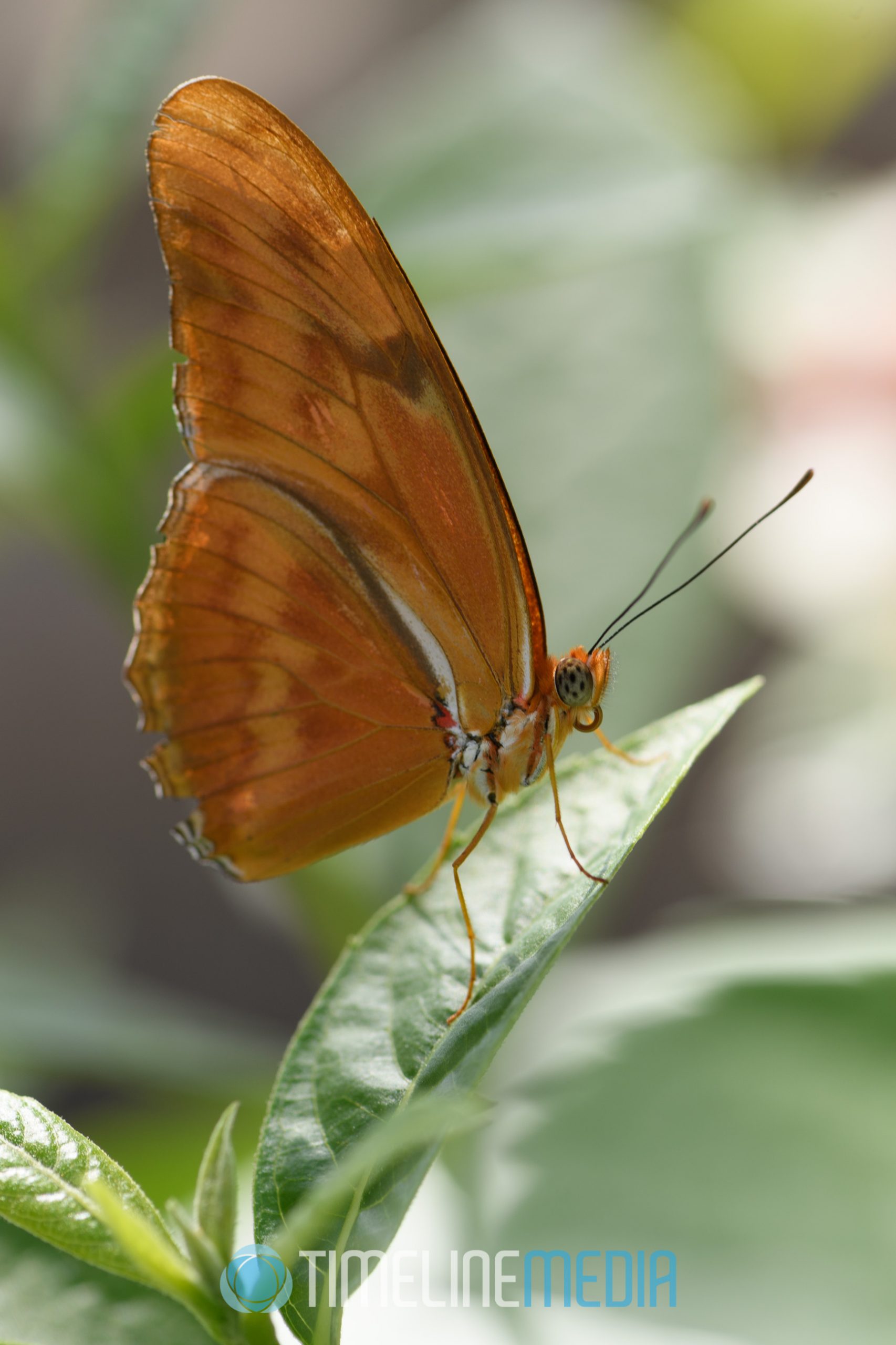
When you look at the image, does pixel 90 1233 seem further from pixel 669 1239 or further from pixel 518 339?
pixel 518 339

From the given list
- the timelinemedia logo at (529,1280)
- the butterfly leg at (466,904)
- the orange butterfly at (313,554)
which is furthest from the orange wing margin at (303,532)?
the timelinemedia logo at (529,1280)

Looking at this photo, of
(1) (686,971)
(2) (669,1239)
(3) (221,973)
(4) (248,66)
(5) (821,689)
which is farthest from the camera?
(4) (248,66)

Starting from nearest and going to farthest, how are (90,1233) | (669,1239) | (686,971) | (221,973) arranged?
(90,1233)
(669,1239)
(686,971)
(221,973)

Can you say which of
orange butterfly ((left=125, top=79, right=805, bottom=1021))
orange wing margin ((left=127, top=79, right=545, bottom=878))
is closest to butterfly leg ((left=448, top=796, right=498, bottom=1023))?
orange butterfly ((left=125, top=79, right=805, bottom=1021))

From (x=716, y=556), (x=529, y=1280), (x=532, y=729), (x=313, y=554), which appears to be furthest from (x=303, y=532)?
(x=529, y=1280)

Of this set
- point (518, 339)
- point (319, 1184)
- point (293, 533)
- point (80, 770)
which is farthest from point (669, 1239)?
point (80, 770)

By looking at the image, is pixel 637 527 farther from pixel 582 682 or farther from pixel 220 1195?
pixel 220 1195
